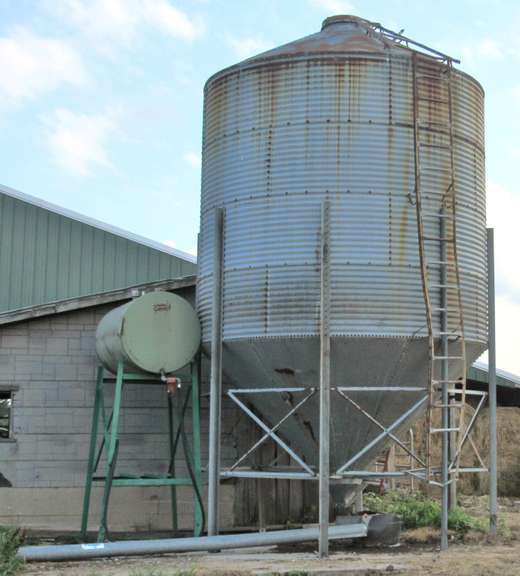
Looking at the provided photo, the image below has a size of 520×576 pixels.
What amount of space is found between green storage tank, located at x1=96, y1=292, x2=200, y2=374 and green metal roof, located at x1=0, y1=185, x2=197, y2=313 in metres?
6.24

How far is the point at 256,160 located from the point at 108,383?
5012 mm

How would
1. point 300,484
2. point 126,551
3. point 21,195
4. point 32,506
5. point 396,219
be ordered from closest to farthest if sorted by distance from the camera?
point 126,551
point 396,219
point 32,506
point 300,484
point 21,195

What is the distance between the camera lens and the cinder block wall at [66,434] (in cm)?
1627

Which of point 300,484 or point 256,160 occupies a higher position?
point 256,160

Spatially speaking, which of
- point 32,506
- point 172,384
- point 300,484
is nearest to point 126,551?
point 172,384

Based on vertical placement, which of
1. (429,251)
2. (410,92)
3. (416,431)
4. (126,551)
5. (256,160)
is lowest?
(126,551)

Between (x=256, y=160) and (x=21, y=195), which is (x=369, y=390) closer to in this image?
(x=256, y=160)

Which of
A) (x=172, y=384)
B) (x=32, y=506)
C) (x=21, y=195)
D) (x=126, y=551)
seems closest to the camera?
(x=126, y=551)

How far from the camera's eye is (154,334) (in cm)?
1484

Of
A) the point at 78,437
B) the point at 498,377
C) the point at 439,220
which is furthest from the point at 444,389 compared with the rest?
the point at 498,377

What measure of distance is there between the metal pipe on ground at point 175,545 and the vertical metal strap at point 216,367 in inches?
37.4

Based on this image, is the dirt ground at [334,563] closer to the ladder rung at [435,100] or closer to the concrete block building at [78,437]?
the concrete block building at [78,437]

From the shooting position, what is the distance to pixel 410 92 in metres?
14.1

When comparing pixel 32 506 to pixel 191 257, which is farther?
pixel 191 257
